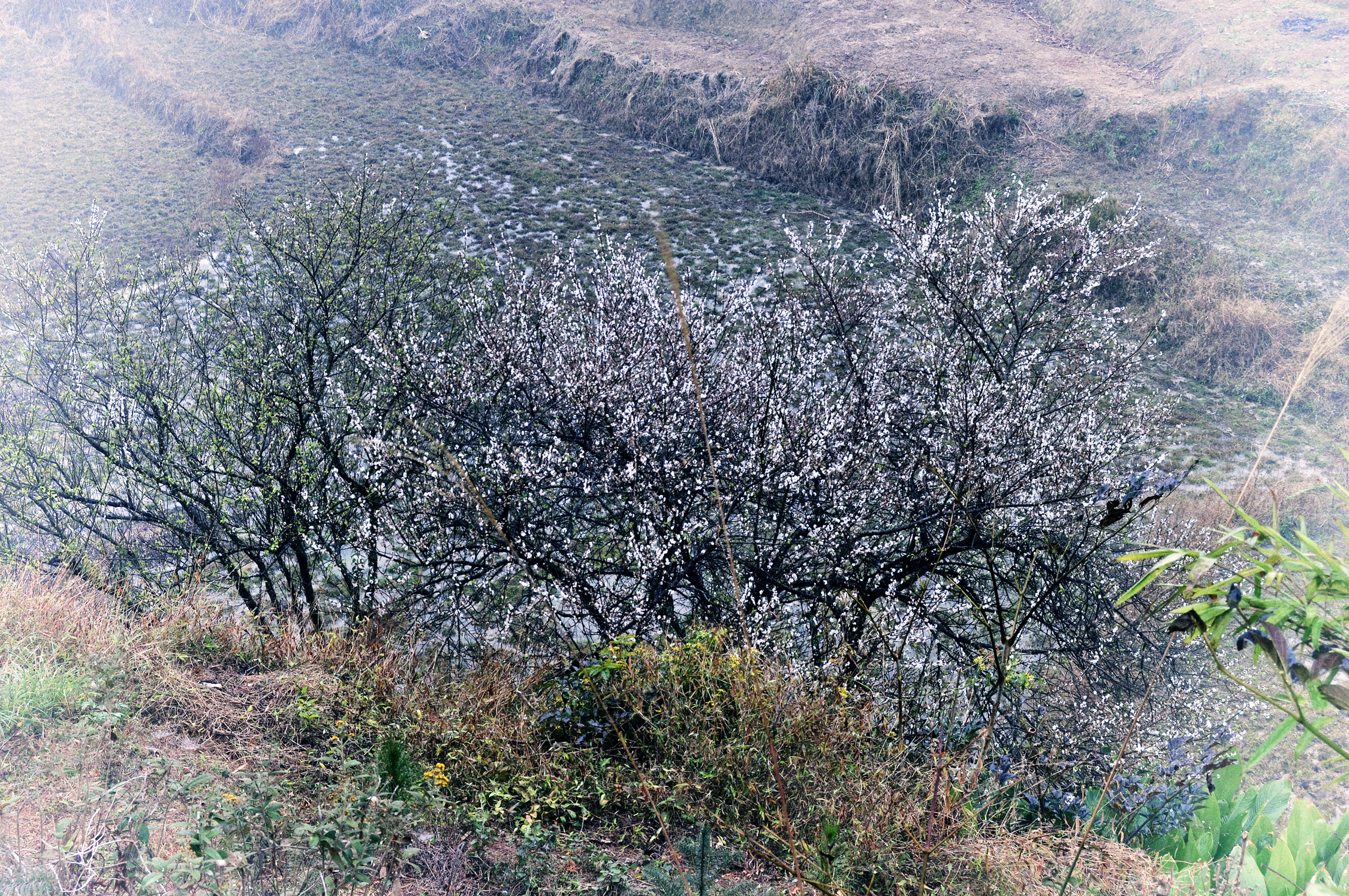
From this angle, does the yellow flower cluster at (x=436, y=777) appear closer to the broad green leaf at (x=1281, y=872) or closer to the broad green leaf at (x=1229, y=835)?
the broad green leaf at (x=1281, y=872)

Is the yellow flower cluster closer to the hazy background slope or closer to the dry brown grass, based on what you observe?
the dry brown grass

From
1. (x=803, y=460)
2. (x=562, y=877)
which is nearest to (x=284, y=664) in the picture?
(x=562, y=877)

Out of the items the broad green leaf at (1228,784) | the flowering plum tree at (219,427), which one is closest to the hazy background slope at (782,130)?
the flowering plum tree at (219,427)

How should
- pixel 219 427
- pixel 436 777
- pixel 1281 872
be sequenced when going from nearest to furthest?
pixel 1281 872
pixel 436 777
pixel 219 427

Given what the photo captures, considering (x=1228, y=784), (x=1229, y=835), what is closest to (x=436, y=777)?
(x=1229, y=835)

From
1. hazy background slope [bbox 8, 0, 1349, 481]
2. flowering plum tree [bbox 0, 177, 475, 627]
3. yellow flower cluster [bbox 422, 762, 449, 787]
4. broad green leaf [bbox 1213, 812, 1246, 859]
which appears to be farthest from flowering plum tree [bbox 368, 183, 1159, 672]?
hazy background slope [bbox 8, 0, 1349, 481]

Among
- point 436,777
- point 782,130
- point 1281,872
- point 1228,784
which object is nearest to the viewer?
point 1281,872

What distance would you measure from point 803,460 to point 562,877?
4076 mm

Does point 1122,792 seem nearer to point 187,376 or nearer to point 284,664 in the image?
point 284,664

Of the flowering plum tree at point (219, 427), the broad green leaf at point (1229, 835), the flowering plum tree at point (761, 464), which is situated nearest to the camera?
the broad green leaf at point (1229, 835)

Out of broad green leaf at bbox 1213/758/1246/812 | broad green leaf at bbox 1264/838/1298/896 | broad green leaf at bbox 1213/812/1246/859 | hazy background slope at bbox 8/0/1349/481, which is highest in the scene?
hazy background slope at bbox 8/0/1349/481

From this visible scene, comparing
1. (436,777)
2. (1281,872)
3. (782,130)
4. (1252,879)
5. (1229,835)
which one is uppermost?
(782,130)

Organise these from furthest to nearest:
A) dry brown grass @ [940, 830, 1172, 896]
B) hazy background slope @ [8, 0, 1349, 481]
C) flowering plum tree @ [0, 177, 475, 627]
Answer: hazy background slope @ [8, 0, 1349, 481]
flowering plum tree @ [0, 177, 475, 627]
dry brown grass @ [940, 830, 1172, 896]

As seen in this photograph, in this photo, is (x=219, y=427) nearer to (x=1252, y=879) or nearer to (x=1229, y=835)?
(x=1252, y=879)
